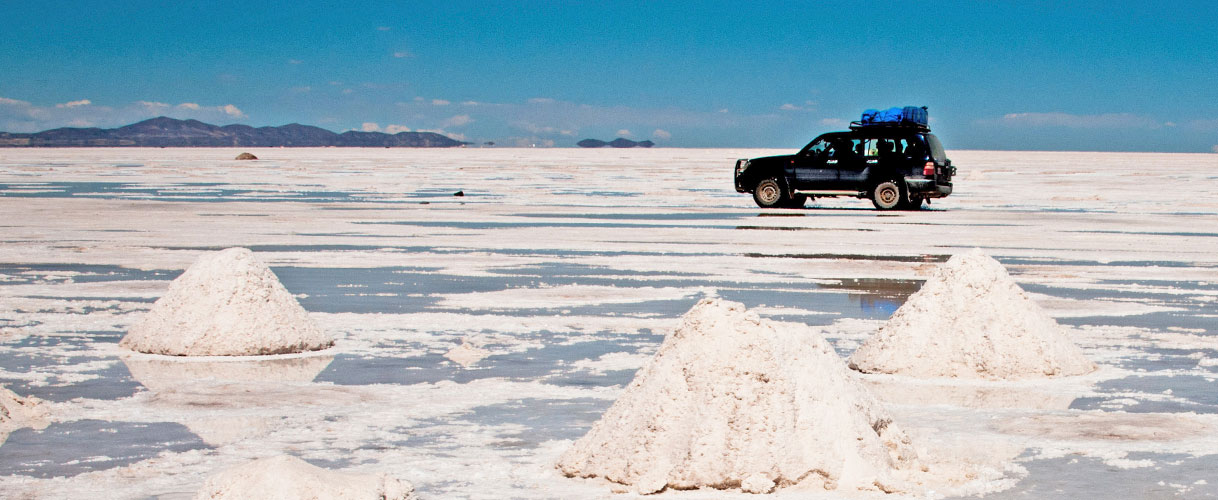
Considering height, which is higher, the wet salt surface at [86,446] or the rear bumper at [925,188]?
the rear bumper at [925,188]

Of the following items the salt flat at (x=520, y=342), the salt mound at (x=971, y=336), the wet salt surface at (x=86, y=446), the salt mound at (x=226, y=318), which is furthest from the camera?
the salt mound at (x=226, y=318)

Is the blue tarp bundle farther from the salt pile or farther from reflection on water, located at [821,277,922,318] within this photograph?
the salt pile

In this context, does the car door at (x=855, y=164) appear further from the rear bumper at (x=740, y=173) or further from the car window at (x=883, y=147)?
the rear bumper at (x=740, y=173)

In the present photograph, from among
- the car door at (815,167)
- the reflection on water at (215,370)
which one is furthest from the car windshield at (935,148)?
the reflection on water at (215,370)

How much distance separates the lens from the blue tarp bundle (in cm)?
3055

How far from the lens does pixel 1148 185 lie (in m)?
47.7

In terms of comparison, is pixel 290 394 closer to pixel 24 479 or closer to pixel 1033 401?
pixel 24 479

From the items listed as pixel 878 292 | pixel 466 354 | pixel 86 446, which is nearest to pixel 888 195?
pixel 878 292

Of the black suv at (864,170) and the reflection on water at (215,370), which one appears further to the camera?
the black suv at (864,170)

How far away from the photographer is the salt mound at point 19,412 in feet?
23.7

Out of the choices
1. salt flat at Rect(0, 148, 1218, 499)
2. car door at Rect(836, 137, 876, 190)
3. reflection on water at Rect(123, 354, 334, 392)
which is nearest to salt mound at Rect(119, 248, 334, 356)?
reflection on water at Rect(123, 354, 334, 392)

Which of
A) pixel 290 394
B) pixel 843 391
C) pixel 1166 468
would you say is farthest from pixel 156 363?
pixel 1166 468

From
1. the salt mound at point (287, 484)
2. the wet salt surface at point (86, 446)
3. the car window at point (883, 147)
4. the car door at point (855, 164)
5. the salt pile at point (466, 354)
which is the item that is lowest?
the wet salt surface at point (86, 446)

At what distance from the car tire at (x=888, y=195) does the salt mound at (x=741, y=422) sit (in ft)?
78.3
